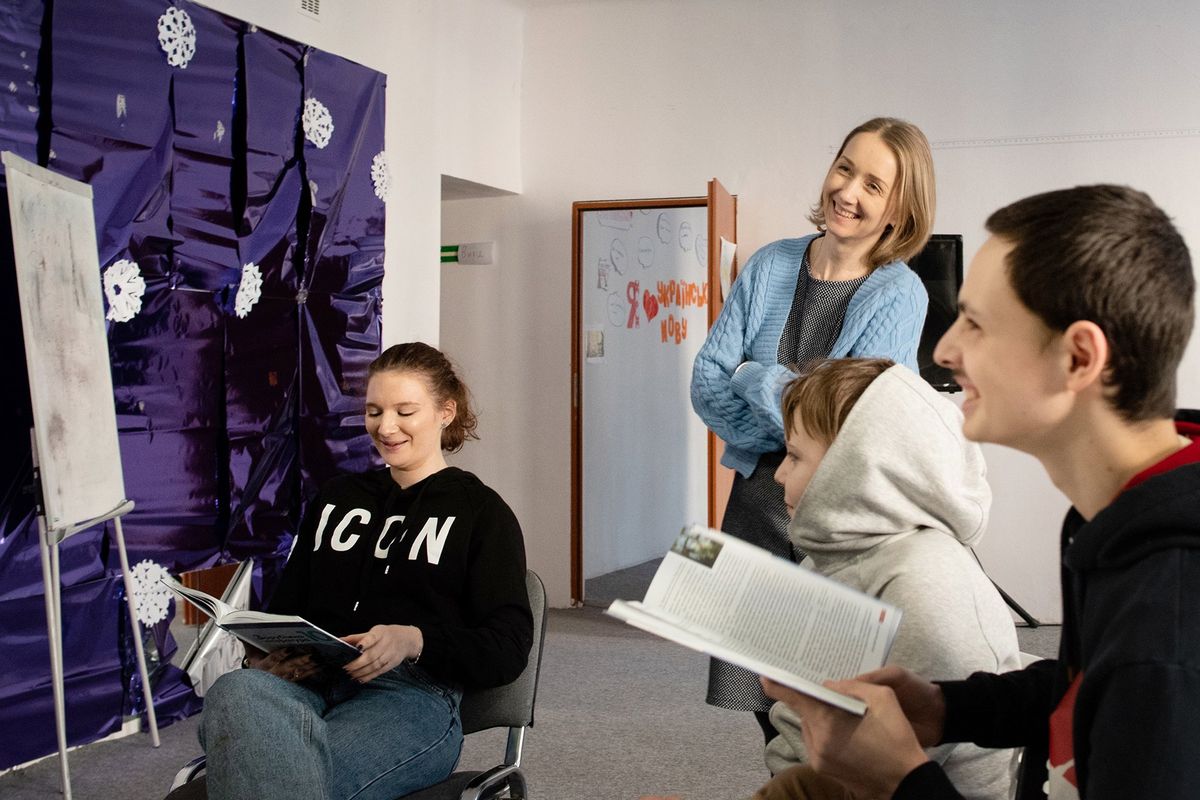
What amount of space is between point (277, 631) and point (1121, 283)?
117cm

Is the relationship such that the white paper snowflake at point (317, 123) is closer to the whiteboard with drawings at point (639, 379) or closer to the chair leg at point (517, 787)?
the whiteboard with drawings at point (639, 379)

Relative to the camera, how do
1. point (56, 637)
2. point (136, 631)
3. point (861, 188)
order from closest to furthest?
point (861, 188) < point (56, 637) < point (136, 631)

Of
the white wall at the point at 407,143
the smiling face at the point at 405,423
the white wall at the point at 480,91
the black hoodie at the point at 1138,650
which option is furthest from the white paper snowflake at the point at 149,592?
the black hoodie at the point at 1138,650

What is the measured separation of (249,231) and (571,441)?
7.25 ft

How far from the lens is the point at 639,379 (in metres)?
6.57

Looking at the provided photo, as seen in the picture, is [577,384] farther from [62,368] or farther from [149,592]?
[62,368]

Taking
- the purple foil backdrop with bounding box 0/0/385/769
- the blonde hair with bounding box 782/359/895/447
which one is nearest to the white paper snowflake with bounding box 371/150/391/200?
the purple foil backdrop with bounding box 0/0/385/769

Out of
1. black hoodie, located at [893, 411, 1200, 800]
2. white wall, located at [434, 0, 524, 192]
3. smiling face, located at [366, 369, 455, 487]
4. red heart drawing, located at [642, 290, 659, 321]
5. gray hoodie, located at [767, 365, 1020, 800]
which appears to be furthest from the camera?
red heart drawing, located at [642, 290, 659, 321]

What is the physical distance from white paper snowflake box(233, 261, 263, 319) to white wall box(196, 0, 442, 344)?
831mm

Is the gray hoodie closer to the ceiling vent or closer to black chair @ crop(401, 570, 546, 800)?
black chair @ crop(401, 570, 546, 800)

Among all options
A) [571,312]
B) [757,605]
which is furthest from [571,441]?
[757,605]

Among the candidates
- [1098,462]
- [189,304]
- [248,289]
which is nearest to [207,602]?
[1098,462]

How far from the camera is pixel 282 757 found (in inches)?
60.5

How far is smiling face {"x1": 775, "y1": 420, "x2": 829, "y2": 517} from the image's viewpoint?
1528 millimetres
